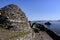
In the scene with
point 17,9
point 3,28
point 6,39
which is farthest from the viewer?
point 17,9

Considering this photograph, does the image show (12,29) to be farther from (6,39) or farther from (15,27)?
(6,39)

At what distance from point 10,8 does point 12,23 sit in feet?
6.89

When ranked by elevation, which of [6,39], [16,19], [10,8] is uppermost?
[10,8]

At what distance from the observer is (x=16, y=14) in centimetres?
1975

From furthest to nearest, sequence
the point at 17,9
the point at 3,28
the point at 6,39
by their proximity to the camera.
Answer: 1. the point at 17,9
2. the point at 3,28
3. the point at 6,39

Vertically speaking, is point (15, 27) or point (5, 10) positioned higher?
point (5, 10)

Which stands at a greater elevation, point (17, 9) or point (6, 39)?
point (17, 9)

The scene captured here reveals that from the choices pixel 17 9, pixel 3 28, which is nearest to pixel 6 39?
pixel 3 28

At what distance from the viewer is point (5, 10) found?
19.1 metres

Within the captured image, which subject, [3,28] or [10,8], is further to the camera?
[10,8]

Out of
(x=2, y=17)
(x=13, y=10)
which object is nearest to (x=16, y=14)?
(x=13, y=10)

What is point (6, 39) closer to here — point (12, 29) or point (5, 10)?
point (12, 29)

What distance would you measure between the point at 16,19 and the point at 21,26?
3.34 feet

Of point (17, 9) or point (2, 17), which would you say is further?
point (17, 9)
